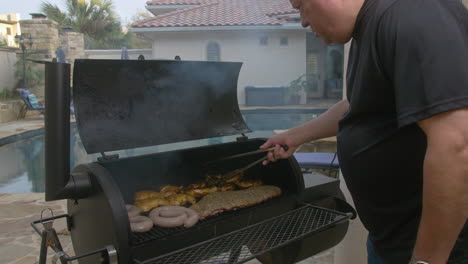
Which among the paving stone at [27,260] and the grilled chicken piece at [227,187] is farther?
the paving stone at [27,260]

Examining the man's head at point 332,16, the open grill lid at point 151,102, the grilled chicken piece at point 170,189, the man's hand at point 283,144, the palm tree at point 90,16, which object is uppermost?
the palm tree at point 90,16

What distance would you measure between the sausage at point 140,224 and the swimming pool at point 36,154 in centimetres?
474

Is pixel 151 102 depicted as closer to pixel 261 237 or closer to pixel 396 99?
pixel 261 237

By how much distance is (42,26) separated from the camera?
1590 centimetres

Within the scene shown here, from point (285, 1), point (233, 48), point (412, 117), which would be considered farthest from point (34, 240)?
point (285, 1)

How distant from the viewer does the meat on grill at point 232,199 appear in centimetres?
205

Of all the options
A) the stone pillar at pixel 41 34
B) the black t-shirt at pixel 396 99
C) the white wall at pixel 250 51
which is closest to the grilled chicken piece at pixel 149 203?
the black t-shirt at pixel 396 99

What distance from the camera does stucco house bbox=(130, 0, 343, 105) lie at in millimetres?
14242

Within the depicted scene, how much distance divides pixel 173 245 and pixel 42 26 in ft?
55.6

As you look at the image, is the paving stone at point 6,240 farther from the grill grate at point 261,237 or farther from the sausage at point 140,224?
the grill grate at point 261,237

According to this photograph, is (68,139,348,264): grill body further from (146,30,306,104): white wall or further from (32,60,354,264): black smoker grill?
(146,30,306,104): white wall

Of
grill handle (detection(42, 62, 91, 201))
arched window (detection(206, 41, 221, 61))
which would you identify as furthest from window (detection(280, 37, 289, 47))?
grill handle (detection(42, 62, 91, 201))

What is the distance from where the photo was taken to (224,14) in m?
15.1

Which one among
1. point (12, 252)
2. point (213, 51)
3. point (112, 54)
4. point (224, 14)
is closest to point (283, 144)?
point (12, 252)
